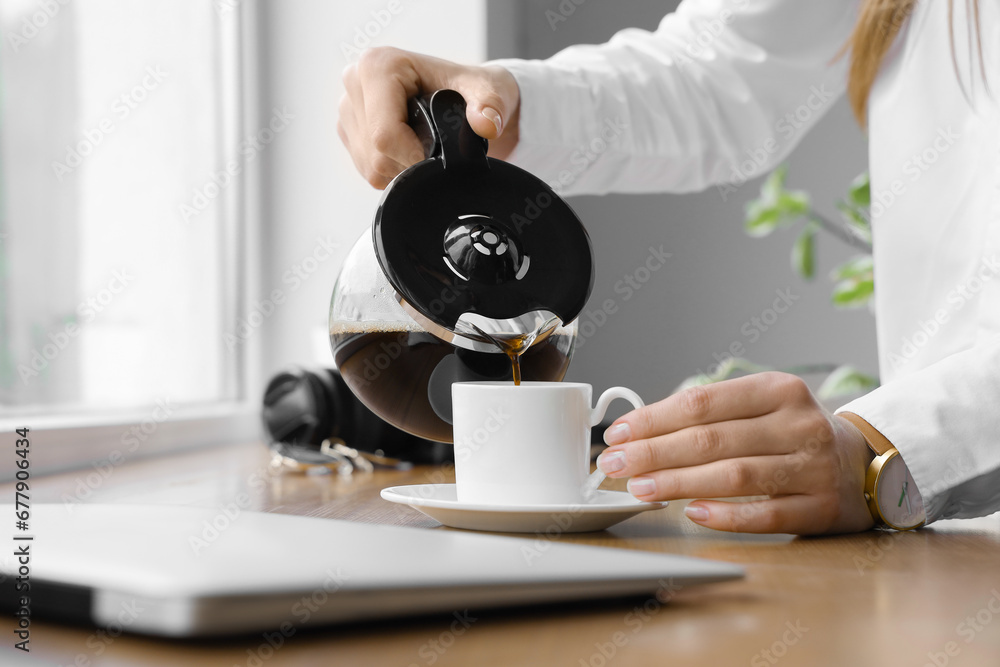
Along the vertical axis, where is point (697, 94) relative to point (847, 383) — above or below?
above

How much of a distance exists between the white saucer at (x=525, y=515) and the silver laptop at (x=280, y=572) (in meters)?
0.14

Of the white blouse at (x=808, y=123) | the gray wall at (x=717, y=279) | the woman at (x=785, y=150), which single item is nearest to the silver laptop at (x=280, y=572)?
the woman at (x=785, y=150)

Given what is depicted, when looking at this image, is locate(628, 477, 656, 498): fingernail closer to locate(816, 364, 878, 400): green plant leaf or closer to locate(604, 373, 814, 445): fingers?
locate(604, 373, 814, 445): fingers

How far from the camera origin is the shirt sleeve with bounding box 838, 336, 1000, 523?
0.69 meters

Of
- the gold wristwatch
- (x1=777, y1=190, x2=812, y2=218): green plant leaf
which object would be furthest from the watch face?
(x1=777, y1=190, x2=812, y2=218): green plant leaf

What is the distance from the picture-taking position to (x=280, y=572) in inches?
13.5

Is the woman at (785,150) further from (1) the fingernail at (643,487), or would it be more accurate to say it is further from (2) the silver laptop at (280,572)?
(2) the silver laptop at (280,572)

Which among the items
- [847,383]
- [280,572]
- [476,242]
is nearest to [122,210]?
[476,242]

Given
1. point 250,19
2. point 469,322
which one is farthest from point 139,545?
point 250,19

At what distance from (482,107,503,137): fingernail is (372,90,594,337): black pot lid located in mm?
34

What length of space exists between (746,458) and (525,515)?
0.57 feet

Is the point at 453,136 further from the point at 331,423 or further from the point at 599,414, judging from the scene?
the point at 331,423

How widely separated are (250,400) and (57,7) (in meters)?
0.83

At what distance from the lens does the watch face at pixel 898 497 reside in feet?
2.24
